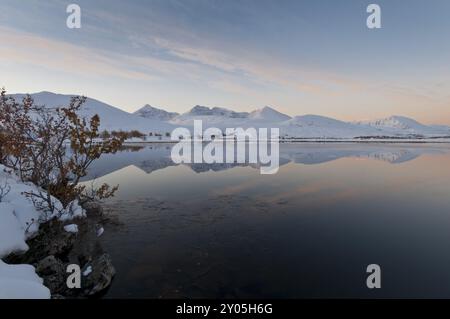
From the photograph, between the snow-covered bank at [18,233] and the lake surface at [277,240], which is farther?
the lake surface at [277,240]

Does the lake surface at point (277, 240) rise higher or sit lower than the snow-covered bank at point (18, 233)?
lower

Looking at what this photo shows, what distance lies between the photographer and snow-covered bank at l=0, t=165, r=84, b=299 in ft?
23.6

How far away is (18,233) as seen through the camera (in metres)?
10.7

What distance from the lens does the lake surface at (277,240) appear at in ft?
30.4

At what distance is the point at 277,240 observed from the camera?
42.1ft

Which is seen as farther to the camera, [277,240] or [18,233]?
[277,240]

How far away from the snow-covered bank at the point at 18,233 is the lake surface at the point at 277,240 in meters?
2.21

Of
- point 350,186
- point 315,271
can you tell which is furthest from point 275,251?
point 350,186

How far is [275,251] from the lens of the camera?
1168 centimetres

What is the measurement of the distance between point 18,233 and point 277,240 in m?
10.9

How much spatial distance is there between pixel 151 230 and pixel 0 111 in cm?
1068

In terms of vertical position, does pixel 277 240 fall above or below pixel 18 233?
below
